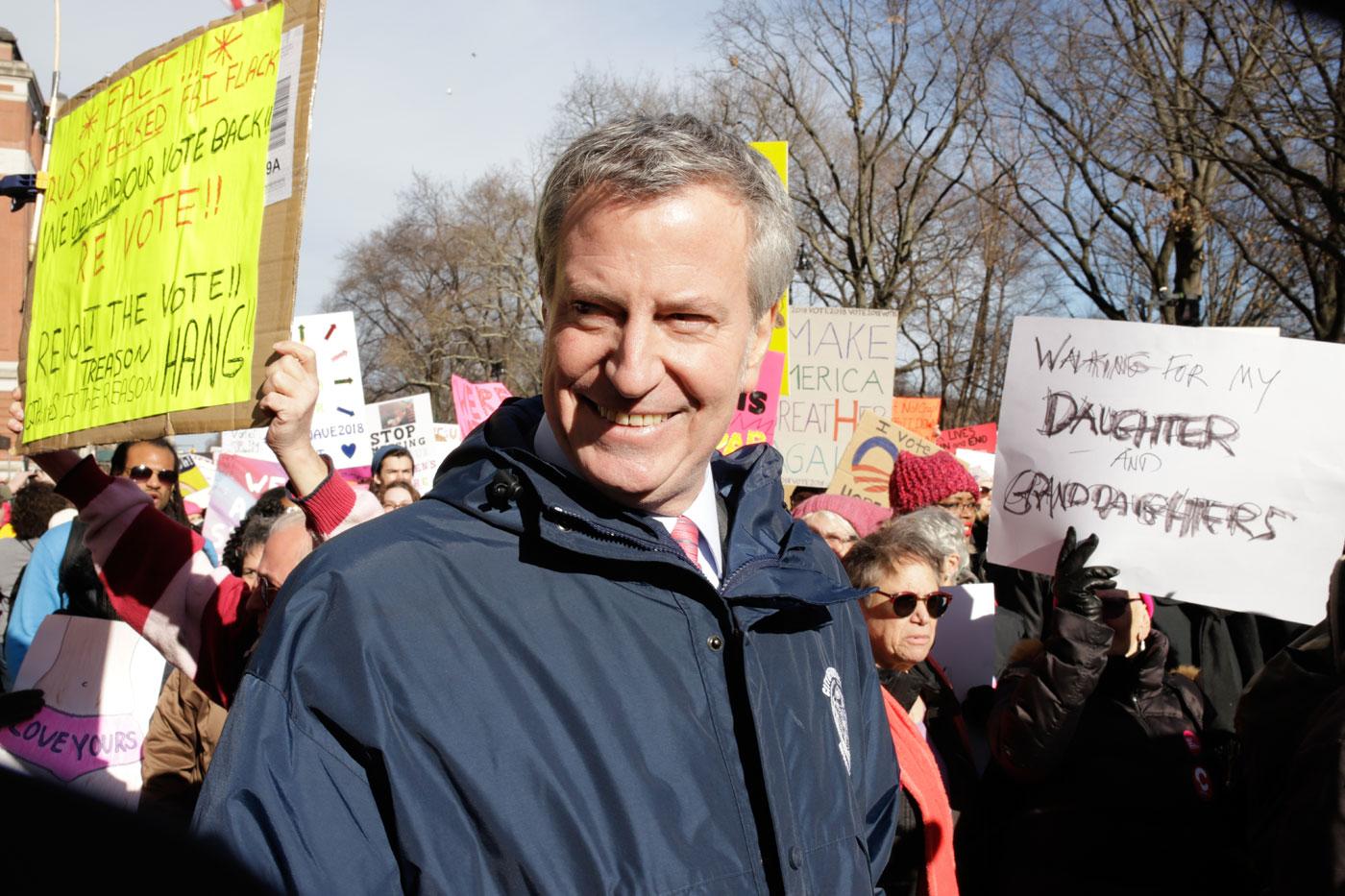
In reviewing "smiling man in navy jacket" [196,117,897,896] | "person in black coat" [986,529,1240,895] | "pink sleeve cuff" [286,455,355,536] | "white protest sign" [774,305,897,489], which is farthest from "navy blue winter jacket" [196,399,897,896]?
"white protest sign" [774,305,897,489]

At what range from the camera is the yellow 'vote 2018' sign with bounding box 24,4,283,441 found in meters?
2.39

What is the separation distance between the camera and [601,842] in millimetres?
1412

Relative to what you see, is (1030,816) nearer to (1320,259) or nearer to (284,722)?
(284,722)

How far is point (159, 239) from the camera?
2584 millimetres

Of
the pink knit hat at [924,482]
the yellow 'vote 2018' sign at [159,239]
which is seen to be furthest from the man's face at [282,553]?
the pink knit hat at [924,482]

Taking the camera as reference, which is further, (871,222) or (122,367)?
(871,222)

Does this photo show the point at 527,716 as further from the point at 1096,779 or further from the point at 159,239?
the point at 1096,779

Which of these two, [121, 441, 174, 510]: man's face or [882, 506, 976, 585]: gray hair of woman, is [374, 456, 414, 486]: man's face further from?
[882, 506, 976, 585]: gray hair of woman

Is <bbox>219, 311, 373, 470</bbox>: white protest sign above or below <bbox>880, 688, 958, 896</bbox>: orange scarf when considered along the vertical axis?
above

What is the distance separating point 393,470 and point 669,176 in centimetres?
556

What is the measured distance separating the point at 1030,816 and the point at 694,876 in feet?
6.89

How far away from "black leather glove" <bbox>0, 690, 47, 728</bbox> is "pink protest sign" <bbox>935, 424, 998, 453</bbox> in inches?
501

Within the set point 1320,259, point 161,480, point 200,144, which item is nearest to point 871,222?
point 1320,259

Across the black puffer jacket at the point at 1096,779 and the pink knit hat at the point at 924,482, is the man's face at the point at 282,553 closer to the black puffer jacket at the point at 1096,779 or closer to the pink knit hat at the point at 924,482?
the black puffer jacket at the point at 1096,779
